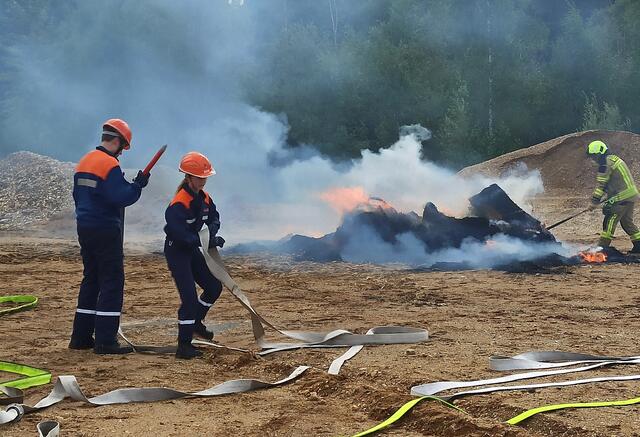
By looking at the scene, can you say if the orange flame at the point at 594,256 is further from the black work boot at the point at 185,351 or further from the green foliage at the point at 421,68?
the green foliage at the point at 421,68

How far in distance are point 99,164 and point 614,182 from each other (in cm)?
1013

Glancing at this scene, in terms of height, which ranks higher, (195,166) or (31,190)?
(31,190)

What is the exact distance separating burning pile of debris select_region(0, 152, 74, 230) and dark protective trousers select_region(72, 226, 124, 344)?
15.6 metres

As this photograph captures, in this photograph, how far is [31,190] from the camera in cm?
2573

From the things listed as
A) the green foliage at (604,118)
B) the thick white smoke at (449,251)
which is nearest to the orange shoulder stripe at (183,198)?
the thick white smoke at (449,251)

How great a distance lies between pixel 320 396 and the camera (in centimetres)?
601

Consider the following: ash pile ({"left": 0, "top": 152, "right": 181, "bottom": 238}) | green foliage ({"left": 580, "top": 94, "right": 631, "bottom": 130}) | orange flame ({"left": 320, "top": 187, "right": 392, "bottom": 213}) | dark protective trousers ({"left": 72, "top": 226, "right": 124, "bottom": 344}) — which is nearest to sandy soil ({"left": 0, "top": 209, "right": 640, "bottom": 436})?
dark protective trousers ({"left": 72, "top": 226, "right": 124, "bottom": 344})

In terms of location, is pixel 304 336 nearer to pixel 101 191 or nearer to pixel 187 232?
pixel 187 232

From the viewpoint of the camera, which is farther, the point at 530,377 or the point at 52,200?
the point at 52,200

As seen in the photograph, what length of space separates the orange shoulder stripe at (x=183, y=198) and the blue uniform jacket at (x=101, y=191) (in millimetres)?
363

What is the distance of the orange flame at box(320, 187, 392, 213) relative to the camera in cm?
1574

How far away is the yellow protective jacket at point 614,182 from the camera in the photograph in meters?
14.5

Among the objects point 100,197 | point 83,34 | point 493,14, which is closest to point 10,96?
point 83,34

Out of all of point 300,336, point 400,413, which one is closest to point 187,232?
point 300,336
